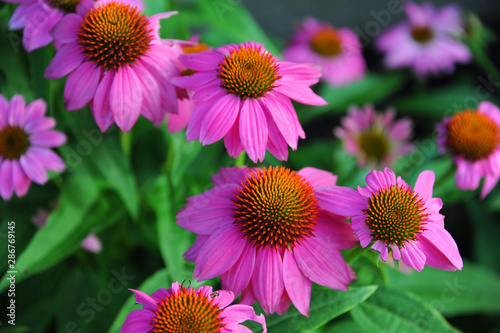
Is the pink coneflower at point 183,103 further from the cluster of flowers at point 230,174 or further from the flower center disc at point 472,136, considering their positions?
the flower center disc at point 472,136

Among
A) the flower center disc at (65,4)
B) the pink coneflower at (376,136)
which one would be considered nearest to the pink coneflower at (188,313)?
the flower center disc at (65,4)

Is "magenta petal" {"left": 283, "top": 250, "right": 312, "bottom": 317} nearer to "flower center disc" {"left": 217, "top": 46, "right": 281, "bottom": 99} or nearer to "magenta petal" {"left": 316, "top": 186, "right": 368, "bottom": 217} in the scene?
"magenta petal" {"left": 316, "top": 186, "right": 368, "bottom": 217}

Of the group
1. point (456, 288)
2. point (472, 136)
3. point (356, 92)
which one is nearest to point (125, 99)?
point (472, 136)

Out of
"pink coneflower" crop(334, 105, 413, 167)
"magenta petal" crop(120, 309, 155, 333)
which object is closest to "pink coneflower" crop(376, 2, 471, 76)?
"pink coneflower" crop(334, 105, 413, 167)

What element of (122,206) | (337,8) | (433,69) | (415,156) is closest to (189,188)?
(122,206)

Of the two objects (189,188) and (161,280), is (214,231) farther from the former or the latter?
(189,188)

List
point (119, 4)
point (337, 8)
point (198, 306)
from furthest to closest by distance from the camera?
point (337, 8), point (119, 4), point (198, 306)
